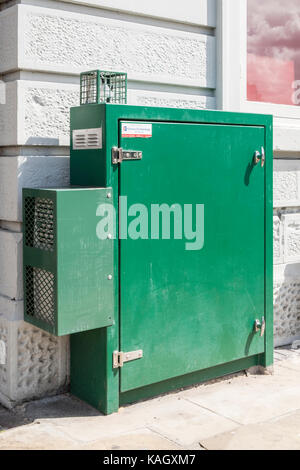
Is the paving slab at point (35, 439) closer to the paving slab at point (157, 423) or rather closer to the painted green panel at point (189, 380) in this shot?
the paving slab at point (157, 423)

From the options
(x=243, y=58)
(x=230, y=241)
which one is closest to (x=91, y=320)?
(x=230, y=241)

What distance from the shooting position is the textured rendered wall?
3.90 m

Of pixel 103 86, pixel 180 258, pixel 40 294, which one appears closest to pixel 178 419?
pixel 180 258

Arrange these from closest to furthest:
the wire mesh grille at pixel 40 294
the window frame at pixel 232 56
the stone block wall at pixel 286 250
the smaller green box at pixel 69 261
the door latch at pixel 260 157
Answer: the smaller green box at pixel 69 261
the wire mesh grille at pixel 40 294
the door latch at pixel 260 157
the window frame at pixel 232 56
the stone block wall at pixel 286 250

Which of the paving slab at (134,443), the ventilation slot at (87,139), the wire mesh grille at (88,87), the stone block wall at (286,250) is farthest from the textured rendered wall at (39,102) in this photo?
the stone block wall at (286,250)

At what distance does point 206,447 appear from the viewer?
3334 millimetres

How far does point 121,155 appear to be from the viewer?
3.64 meters

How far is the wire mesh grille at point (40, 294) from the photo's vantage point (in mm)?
3566

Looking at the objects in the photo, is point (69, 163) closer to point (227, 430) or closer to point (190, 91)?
point (190, 91)

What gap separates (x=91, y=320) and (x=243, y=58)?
2.53 meters

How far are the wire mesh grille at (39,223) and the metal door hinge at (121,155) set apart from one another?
434 mm

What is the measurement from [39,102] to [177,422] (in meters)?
2.05

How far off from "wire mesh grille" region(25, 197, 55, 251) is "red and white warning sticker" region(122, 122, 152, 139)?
0.59 m

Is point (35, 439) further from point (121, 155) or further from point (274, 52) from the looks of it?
point (274, 52)
